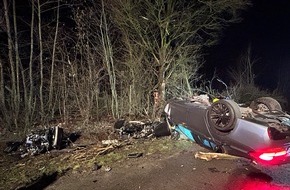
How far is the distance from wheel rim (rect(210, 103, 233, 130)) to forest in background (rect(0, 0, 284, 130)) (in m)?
5.16

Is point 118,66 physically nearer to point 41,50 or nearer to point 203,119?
point 41,50

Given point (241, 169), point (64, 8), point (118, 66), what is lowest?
point (241, 169)

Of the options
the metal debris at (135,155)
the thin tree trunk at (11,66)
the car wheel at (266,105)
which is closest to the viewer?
the car wheel at (266,105)

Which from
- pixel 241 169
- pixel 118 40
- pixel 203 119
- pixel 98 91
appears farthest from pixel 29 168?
pixel 118 40

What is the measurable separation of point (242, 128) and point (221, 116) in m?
0.45

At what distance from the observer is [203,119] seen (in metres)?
5.74

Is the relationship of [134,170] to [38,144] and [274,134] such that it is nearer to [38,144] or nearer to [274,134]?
[274,134]

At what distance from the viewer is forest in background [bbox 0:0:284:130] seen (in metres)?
10.5

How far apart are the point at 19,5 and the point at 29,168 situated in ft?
22.6

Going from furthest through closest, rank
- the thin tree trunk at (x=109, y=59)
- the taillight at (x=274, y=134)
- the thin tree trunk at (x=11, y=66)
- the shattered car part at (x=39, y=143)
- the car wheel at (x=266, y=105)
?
the thin tree trunk at (x=109, y=59) → the thin tree trunk at (x=11, y=66) → the shattered car part at (x=39, y=143) → the car wheel at (x=266, y=105) → the taillight at (x=274, y=134)

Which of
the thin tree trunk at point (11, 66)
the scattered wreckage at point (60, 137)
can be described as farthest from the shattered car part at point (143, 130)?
the thin tree trunk at point (11, 66)

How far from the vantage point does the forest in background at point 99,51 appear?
34.3ft

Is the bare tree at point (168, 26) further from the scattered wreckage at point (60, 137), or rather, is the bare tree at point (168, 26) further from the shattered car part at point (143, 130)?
the scattered wreckage at point (60, 137)

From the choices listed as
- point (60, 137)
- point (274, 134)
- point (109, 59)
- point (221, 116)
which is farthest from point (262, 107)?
point (109, 59)
